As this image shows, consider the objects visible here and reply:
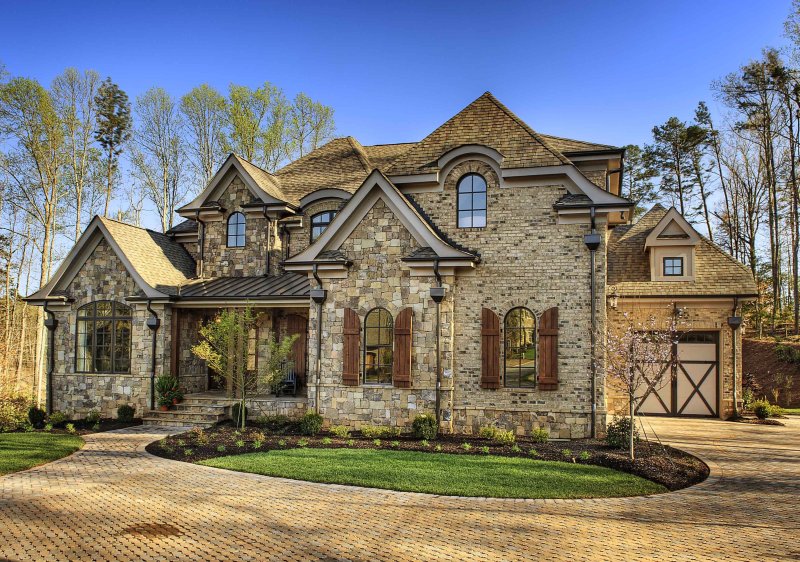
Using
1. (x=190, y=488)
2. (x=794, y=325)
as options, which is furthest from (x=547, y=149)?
(x=794, y=325)

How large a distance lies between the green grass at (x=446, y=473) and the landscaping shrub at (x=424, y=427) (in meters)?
1.65

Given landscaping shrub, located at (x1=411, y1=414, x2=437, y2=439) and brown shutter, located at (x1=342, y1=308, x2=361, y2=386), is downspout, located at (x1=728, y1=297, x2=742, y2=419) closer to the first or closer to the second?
landscaping shrub, located at (x1=411, y1=414, x2=437, y2=439)

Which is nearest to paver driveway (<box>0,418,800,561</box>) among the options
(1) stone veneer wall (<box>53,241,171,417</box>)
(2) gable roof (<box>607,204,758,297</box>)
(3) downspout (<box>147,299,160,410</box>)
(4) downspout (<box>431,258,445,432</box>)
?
(4) downspout (<box>431,258,445,432</box>)

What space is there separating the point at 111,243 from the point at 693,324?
18827 mm

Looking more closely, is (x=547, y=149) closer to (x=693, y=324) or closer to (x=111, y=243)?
(x=693, y=324)

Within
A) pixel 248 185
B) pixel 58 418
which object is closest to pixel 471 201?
pixel 248 185

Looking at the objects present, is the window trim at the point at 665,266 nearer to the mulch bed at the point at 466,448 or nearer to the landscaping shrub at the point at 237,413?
the mulch bed at the point at 466,448

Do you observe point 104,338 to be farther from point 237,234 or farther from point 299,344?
point 299,344

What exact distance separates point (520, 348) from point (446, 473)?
5.13 metres

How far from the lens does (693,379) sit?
18625 millimetres

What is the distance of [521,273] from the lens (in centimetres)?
1461

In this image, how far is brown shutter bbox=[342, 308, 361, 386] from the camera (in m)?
15.0

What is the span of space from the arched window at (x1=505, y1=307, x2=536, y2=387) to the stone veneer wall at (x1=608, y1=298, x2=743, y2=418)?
471cm

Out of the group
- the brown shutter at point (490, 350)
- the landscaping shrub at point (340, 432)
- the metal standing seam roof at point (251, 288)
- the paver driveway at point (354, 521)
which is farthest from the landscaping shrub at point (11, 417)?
the brown shutter at point (490, 350)
